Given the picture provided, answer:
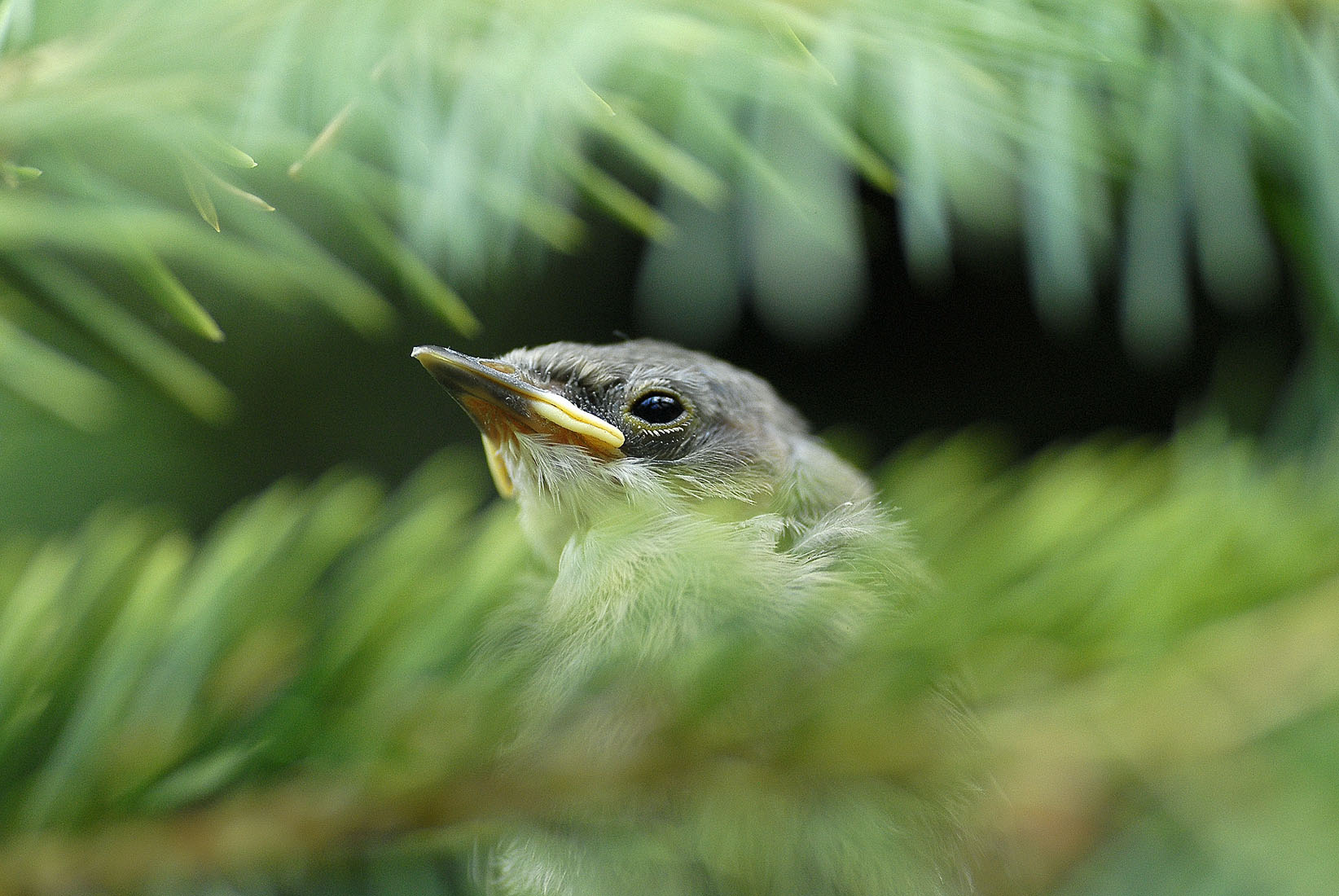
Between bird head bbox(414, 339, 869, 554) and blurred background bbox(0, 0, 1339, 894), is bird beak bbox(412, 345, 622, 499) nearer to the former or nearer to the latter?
bird head bbox(414, 339, 869, 554)

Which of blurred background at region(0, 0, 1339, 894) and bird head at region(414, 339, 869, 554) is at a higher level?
blurred background at region(0, 0, 1339, 894)

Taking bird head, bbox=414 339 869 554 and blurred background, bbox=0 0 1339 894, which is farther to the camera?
bird head, bbox=414 339 869 554

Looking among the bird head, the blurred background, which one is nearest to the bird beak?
the bird head

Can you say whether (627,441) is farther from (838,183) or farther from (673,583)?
(838,183)

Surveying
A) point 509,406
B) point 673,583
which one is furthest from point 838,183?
point 509,406

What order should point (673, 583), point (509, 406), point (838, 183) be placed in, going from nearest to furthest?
point (838, 183) → point (673, 583) → point (509, 406)

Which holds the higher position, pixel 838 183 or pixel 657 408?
pixel 838 183

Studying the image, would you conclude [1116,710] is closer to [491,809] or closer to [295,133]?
[491,809]
